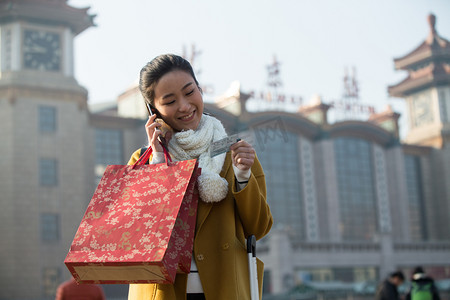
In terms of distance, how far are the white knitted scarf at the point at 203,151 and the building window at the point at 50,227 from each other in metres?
31.0

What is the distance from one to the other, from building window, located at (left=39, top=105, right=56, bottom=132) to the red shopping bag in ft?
106

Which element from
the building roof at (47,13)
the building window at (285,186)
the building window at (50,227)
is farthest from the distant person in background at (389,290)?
the building window at (285,186)

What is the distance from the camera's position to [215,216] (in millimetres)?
2562

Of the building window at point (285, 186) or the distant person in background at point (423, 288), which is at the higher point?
the building window at point (285, 186)

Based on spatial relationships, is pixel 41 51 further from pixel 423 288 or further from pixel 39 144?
pixel 423 288

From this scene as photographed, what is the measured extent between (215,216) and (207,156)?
253mm

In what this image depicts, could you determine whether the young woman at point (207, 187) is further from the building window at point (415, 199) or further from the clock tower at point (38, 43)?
the building window at point (415, 199)

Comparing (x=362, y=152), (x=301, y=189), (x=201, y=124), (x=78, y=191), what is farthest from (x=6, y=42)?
(x=201, y=124)

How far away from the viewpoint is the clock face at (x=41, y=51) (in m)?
34.2

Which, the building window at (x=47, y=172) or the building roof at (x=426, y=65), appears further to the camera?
the building roof at (x=426, y=65)

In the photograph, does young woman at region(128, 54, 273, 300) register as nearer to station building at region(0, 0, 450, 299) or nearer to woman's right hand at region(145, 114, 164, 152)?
woman's right hand at region(145, 114, 164, 152)

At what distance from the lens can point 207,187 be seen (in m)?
2.46

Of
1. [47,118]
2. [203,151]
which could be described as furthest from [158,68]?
[47,118]

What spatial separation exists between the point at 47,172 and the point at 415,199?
3047 cm
